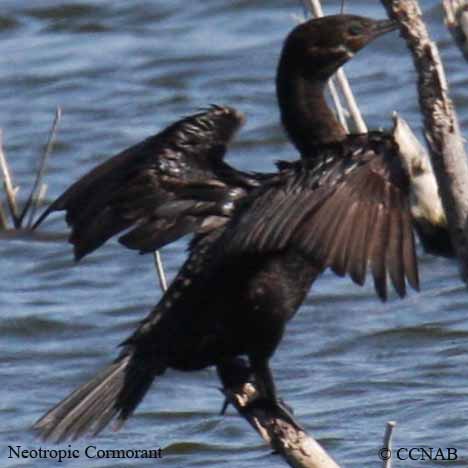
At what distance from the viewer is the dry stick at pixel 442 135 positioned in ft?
13.9

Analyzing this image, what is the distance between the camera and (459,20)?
14.6 feet

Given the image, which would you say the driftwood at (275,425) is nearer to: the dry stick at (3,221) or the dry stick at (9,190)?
the dry stick at (9,190)

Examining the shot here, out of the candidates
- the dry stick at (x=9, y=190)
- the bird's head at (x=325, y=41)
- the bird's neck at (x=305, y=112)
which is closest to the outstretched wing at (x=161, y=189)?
the bird's neck at (x=305, y=112)

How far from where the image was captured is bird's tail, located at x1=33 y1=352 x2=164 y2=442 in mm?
5246

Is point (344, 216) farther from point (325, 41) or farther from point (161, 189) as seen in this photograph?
point (161, 189)

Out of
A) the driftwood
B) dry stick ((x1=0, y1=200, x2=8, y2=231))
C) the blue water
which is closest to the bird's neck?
the driftwood

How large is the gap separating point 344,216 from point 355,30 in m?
0.73

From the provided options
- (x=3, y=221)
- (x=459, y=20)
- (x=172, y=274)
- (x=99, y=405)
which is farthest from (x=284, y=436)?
(x=3, y=221)

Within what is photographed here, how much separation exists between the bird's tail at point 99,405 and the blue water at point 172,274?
217 cm

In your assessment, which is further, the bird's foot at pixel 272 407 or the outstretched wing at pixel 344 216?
the bird's foot at pixel 272 407

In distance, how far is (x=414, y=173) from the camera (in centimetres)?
522

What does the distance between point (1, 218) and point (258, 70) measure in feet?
8.35

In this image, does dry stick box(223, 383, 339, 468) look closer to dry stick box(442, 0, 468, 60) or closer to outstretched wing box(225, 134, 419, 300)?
outstretched wing box(225, 134, 419, 300)

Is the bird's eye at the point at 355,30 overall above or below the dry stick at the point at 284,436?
above
